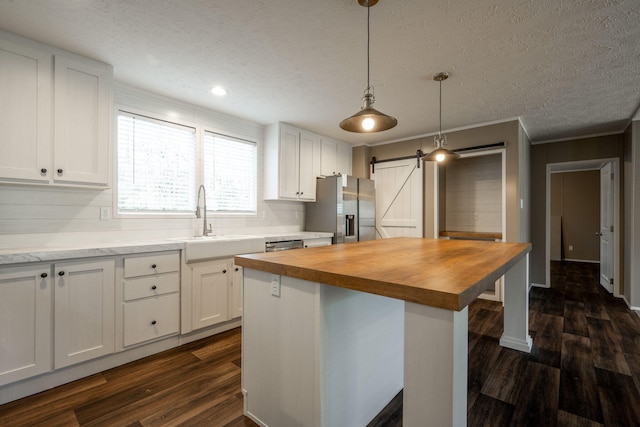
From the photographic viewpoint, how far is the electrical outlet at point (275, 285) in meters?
1.50

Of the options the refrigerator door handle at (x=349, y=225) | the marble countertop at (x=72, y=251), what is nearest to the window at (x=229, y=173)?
the marble countertop at (x=72, y=251)

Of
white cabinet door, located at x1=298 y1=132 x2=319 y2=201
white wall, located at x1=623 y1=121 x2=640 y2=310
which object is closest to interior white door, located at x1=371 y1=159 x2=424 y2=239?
white cabinet door, located at x1=298 y1=132 x2=319 y2=201

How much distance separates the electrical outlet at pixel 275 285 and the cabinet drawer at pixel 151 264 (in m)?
1.52

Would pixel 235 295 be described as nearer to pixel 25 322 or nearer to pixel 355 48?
pixel 25 322

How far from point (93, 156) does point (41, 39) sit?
854 millimetres

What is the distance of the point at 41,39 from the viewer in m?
2.14

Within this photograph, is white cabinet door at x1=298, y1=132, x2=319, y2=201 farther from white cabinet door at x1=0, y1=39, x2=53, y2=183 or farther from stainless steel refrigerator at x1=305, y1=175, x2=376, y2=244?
white cabinet door at x1=0, y1=39, x2=53, y2=183

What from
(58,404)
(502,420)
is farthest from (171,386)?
(502,420)

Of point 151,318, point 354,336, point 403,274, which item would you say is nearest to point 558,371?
point 354,336

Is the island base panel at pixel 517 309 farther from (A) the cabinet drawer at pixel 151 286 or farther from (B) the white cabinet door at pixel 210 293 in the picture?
(A) the cabinet drawer at pixel 151 286

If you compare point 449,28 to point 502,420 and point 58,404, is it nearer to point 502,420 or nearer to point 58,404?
point 502,420

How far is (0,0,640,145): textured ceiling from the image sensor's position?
1.84 m

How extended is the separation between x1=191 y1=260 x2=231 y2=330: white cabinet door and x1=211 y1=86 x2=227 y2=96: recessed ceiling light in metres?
→ 1.72

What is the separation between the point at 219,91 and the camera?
3.02 metres
